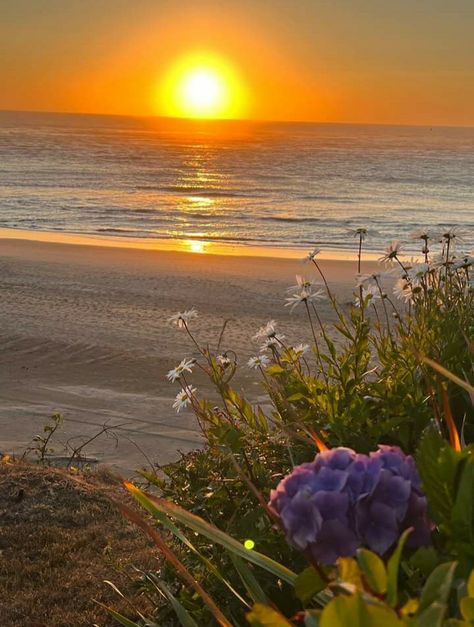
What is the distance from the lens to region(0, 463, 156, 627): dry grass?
3504 millimetres

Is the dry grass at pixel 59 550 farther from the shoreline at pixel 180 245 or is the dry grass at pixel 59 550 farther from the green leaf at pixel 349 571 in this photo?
the shoreline at pixel 180 245

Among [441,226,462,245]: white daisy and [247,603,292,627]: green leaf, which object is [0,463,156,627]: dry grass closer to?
[441,226,462,245]: white daisy

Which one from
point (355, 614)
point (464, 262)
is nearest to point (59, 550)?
point (464, 262)

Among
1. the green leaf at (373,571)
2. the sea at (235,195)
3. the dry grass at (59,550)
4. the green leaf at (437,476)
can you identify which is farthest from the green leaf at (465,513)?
the sea at (235,195)

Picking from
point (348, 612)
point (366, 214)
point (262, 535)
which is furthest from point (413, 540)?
point (366, 214)

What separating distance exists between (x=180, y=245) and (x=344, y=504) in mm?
23723

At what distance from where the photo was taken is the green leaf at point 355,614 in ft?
2.17

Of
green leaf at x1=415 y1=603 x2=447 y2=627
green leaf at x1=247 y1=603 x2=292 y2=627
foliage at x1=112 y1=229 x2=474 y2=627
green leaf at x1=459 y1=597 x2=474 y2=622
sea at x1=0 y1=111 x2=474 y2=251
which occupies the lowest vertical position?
foliage at x1=112 y1=229 x2=474 y2=627

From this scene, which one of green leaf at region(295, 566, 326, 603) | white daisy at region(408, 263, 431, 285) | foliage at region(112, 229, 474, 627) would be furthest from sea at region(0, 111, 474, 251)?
green leaf at region(295, 566, 326, 603)

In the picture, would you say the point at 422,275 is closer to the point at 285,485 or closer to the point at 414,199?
the point at 285,485

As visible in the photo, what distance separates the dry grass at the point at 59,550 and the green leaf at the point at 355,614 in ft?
7.59

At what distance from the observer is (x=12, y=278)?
16188 mm

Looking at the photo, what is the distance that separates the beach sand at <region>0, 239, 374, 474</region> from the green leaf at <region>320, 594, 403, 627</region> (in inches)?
140

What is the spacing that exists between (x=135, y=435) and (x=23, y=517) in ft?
9.73
